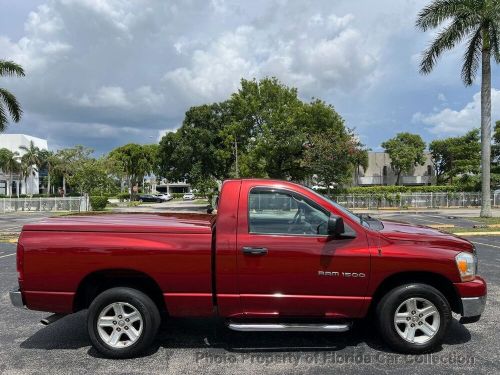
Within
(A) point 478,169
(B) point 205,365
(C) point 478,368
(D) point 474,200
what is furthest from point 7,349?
(A) point 478,169

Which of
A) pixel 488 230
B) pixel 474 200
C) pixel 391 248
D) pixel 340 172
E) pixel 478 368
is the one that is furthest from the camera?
pixel 474 200

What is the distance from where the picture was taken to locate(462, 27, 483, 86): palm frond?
2111cm

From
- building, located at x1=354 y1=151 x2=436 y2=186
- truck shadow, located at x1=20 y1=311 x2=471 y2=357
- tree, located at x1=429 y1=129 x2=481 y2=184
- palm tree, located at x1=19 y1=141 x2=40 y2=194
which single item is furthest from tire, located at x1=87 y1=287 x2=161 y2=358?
palm tree, located at x1=19 y1=141 x2=40 y2=194

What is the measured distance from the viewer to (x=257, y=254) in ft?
14.6

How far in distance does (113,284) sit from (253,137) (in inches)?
1348

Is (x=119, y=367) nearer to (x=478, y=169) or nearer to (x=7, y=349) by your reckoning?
(x=7, y=349)

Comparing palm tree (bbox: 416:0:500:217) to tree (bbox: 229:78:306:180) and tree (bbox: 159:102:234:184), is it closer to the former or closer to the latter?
tree (bbox: 229:78:306:180)

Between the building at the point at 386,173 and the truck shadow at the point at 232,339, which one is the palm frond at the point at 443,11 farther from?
the building at the point at 386,173

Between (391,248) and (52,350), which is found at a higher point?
(391,248)

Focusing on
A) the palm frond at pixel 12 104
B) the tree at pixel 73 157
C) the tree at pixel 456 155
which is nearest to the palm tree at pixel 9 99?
the palm frond at pixel 12 104

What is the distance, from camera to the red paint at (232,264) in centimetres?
447

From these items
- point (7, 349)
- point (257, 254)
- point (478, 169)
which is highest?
point (478, 169)

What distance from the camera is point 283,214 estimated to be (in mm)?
4711

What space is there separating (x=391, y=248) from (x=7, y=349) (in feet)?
13.9
